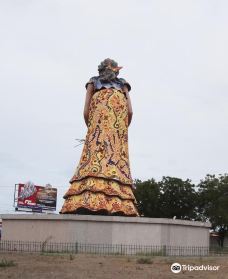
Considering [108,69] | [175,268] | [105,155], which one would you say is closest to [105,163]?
[105,155]

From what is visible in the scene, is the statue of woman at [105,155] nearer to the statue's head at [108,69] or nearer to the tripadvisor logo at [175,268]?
the statue's head at [108,69]

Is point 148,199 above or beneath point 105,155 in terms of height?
beneath

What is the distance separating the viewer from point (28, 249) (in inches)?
909

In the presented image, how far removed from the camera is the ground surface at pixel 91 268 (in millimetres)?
14852

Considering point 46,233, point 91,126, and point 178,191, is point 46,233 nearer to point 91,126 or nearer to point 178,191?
point 91,126

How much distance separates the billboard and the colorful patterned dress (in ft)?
78.9

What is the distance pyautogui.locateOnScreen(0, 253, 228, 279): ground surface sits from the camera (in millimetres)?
14852

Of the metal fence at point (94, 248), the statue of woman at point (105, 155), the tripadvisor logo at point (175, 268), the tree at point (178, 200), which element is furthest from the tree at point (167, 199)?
the tripadvisor logo at point (175, 268)

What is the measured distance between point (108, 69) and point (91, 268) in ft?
42.4

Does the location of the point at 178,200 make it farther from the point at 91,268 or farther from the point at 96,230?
the point at 91,268

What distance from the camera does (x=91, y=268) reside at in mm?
16328

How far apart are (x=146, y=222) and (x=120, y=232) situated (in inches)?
48.1

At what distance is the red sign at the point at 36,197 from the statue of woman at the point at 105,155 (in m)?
23.8

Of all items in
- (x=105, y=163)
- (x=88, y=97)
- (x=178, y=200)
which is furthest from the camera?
(x=178, y=200)
